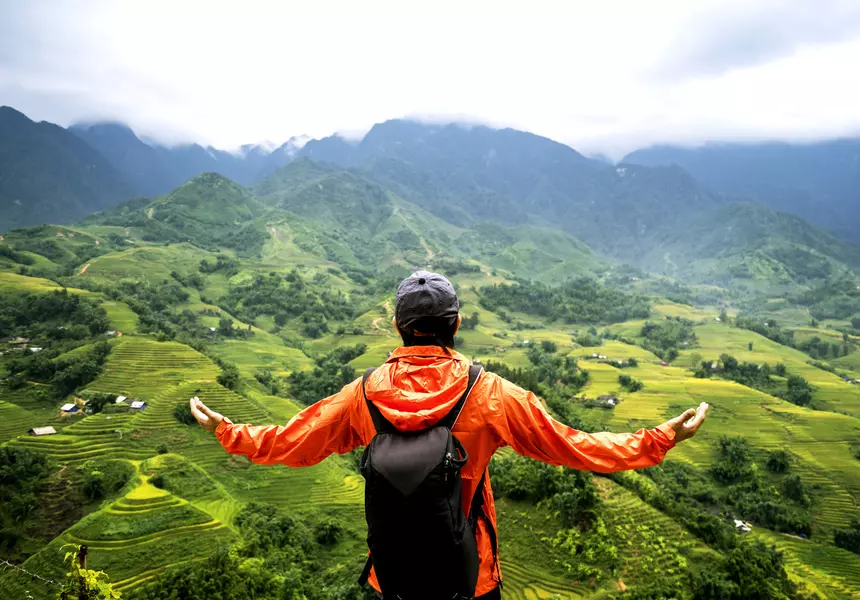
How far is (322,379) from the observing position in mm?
43094

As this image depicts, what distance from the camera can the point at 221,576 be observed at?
43.3ft

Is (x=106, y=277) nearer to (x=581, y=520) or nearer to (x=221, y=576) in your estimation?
(x=221, y=576)

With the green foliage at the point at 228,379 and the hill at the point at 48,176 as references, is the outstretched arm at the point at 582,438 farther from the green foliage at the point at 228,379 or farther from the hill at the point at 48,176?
the hill at the point at 48,176

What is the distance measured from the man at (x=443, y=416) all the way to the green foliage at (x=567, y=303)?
7936cm

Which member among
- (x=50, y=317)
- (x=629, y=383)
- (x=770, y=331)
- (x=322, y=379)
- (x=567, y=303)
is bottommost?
(x=567, y=303)

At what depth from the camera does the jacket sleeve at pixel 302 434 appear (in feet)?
7.95

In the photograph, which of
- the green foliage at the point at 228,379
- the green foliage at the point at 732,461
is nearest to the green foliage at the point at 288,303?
the green foliage at the point at 228,379

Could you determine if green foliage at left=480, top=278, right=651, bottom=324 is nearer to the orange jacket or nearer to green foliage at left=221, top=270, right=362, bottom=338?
green foliage at left=221, top=270, right=362, bottom=338

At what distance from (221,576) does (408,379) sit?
14.3 m

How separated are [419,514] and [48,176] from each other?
183583 millimetres

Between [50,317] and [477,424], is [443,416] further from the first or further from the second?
[50,317]

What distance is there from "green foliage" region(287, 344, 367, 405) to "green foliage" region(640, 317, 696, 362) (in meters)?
38.4

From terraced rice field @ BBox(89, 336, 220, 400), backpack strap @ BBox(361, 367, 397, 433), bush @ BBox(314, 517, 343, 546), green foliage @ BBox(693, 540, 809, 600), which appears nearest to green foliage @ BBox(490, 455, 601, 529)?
green foliage @ BBox(693, 540, 809, 600)

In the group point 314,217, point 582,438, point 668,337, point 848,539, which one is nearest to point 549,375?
point 848,539
